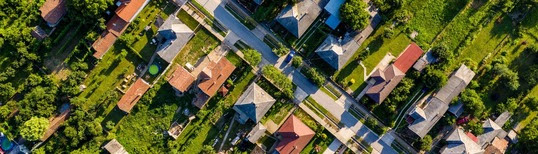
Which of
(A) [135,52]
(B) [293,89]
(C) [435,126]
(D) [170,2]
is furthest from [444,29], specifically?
(A) [135,52]

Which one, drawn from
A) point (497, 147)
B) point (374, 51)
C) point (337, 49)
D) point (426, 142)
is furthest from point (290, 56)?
point (497, 147)

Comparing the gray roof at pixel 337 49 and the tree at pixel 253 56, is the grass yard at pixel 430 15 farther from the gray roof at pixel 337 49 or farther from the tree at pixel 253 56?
the tree at pixel 253 56

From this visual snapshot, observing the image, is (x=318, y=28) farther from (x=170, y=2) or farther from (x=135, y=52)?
(x=135, y=52)

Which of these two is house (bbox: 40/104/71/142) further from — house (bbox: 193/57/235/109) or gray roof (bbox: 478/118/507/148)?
gray roof (bbox: 478/118/507/148)

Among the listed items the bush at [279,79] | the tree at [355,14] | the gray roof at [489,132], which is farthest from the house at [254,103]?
→ the gray roof at [489,132]

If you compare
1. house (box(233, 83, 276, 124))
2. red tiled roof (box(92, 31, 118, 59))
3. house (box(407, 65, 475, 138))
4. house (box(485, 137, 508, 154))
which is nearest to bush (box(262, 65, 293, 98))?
house (box(233, 83, 276, 124))

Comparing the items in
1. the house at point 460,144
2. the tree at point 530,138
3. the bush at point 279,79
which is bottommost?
the bush at point 279,79
